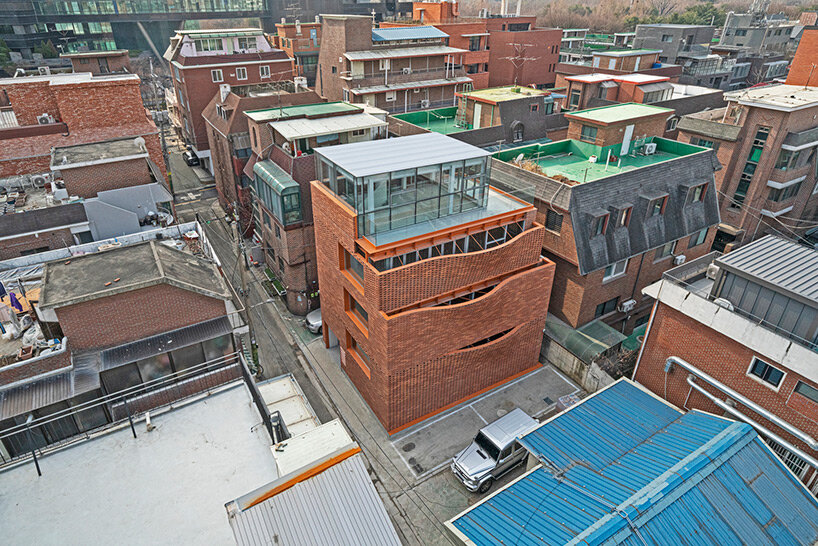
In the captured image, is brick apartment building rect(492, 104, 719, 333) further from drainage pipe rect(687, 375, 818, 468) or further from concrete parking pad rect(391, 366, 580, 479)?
drainage pipe rect(687, 375, 818, 468)

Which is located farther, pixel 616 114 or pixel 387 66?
pixel 387 66

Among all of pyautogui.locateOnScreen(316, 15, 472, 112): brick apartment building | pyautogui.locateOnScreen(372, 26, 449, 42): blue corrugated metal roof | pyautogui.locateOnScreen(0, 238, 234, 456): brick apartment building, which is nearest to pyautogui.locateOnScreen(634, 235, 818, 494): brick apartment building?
pyautogui.locateOnScreen(0, 238, 234, 456): brick apartment building

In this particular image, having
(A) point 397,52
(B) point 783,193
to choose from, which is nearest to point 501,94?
(A) point 397,52

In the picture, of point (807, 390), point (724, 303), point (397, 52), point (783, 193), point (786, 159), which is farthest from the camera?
point (397, 52)

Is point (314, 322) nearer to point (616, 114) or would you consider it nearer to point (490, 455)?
point (490, 455)

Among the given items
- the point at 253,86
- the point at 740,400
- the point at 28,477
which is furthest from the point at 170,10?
the point at 740,400

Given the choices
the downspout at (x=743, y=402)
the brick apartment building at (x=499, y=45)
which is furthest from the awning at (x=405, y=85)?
the downspout at (x=743, y=402)
